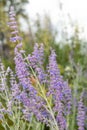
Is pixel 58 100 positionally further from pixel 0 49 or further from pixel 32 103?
pixel 0 49

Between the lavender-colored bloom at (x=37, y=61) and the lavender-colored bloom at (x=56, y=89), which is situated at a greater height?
the lavender-colored bloom at (x=37, y=61)

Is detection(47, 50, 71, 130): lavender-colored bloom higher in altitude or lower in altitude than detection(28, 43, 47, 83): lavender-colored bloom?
lower

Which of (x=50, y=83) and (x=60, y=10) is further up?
(x=60, y=10)

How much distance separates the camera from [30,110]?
9.93 ft

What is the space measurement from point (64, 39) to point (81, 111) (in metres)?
5.00

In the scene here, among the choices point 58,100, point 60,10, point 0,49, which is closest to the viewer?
point 58,100

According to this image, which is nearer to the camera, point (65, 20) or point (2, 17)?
point (65, 20)

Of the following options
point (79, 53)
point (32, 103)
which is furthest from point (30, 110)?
point (79, 53)

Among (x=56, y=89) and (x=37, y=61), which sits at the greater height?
(x=37, y=61)

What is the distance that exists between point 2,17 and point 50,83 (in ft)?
18.8

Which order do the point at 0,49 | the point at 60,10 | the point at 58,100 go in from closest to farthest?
1. the point at 58,100
2. the point at 60,10
3. the point at 0,49

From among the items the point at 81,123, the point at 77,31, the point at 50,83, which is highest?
the point at 77,31

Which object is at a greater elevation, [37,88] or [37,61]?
[37,61]

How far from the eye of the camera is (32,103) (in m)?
2.98
